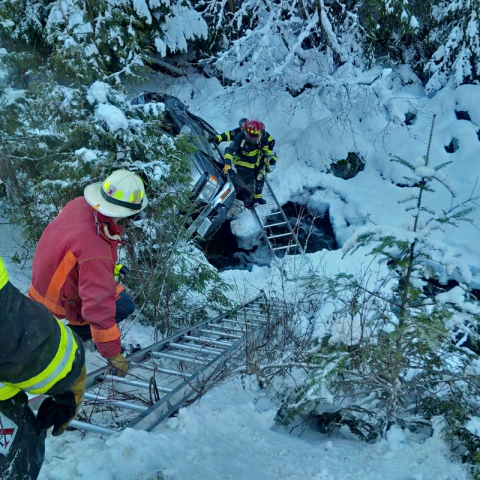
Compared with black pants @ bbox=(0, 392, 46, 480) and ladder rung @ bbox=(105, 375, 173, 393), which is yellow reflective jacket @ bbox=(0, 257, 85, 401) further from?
ladder rung @ bbox=(105, 375, 173, 393)

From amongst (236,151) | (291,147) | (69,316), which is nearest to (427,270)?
(69,316)

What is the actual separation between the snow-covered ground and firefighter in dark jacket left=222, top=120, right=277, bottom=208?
427 millimetres

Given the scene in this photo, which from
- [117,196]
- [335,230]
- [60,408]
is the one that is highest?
[117,196]

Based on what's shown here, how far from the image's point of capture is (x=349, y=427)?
8.40ft

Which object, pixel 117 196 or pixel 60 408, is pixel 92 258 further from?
pixel 60 408

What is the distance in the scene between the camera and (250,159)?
315 inches

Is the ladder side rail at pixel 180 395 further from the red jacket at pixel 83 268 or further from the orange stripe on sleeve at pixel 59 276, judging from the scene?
the orange stripe on sleeve at pixel 59 276

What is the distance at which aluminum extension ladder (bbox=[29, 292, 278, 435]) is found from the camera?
232cm

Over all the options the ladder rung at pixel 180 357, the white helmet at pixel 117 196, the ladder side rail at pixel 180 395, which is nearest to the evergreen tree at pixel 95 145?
the ladder rung at pixel 180 357

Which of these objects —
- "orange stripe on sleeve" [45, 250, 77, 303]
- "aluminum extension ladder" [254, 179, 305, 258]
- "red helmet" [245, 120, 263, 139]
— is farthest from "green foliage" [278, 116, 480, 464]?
"red helmet" [245, 120, 263, 139]

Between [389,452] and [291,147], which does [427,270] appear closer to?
[389,452]

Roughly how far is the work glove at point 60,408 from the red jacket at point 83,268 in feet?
3.76

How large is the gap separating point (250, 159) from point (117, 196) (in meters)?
5.59

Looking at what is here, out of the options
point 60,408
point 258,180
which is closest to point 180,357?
point 60,408
